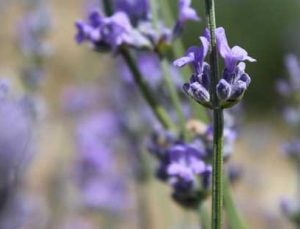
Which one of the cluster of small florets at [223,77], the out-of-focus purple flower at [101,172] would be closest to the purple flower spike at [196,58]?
the cluster of small florets at [223,77]

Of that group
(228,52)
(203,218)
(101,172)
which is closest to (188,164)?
(203,218)

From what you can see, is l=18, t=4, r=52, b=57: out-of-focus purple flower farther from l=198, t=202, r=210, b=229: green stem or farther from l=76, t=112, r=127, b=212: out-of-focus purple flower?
l=198, t=202, r=210, b=229: green stem

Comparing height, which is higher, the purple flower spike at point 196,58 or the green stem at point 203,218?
the purple flower spike at point 196,58

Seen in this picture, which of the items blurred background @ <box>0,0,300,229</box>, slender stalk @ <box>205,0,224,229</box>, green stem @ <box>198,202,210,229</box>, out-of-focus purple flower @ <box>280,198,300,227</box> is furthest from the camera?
blurred background @ <box>0,0,300,229</box>

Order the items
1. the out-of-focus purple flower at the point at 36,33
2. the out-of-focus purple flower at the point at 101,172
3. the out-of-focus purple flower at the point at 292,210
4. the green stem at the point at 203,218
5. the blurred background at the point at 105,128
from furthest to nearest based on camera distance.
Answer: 1. the out-of-focus purple flower at the point at 101,172
2. the blurred background at the point at 105,128
3. the out-of-focus purple flower at the point at 36,33
4. the out-of-focus purple flower at the point at 292,210
5. the green stem at the point at 203,218

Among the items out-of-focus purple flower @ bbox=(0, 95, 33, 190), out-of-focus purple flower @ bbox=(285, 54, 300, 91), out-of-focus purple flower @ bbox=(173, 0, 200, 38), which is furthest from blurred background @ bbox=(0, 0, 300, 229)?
out-of-focus purple flower @ bbox=(285, 54, 300, 91)

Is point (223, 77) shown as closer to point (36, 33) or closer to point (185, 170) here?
point (185, 170)

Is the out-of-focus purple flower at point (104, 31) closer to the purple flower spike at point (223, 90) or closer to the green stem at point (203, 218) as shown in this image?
the green stem at point (203, 218)

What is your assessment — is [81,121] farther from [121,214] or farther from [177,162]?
[177,162]

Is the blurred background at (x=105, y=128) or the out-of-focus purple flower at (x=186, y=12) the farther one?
the blurred background at (x=105, y=128)
